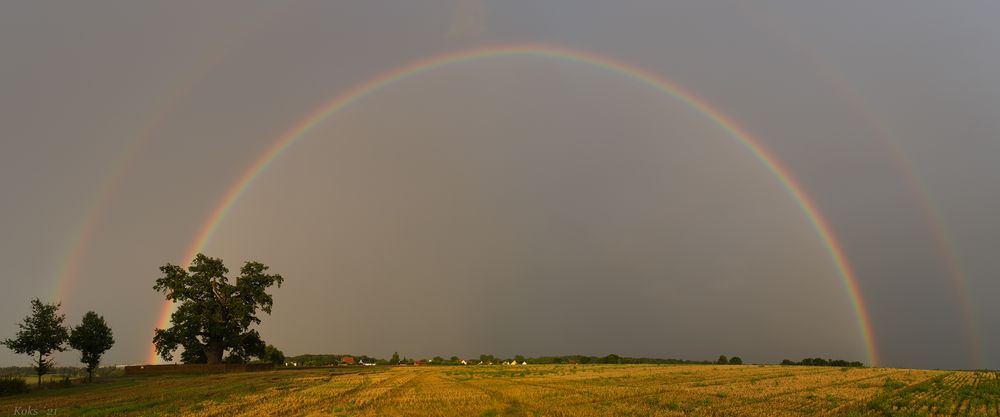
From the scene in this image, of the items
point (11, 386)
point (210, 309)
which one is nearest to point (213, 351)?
point (210, 309)

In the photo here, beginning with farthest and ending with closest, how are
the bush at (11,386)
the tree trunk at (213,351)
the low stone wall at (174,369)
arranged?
1. the tree trunk at (213,351)
2. the low stone wall at (174,369)
3. the bush at (11,386)

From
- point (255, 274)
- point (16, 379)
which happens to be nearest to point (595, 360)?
point (255, 274)

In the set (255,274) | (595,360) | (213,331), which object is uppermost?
(255,274)

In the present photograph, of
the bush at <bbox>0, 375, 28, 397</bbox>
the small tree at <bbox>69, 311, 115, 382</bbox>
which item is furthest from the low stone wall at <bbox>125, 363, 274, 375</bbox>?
the bush at <bbox>0, 375, 28, 397</bbox>

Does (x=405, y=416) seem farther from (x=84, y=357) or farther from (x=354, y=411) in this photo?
(x=84, y=357)

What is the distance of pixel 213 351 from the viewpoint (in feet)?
270

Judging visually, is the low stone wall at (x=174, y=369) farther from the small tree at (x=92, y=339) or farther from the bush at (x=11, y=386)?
the bush at (x=11, y=386)

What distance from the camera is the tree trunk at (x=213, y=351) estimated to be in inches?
3221

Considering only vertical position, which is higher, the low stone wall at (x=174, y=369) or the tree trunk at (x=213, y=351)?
the tree trunk at (x=213, y=351)

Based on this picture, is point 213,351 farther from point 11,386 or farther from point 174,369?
point 11,386

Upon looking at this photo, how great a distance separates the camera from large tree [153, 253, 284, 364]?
81125 mm

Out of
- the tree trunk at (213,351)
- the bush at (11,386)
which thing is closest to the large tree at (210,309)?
the tree trunk at (213,351)

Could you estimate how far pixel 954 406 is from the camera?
86.4 ft

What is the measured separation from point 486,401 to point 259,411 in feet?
35.0
